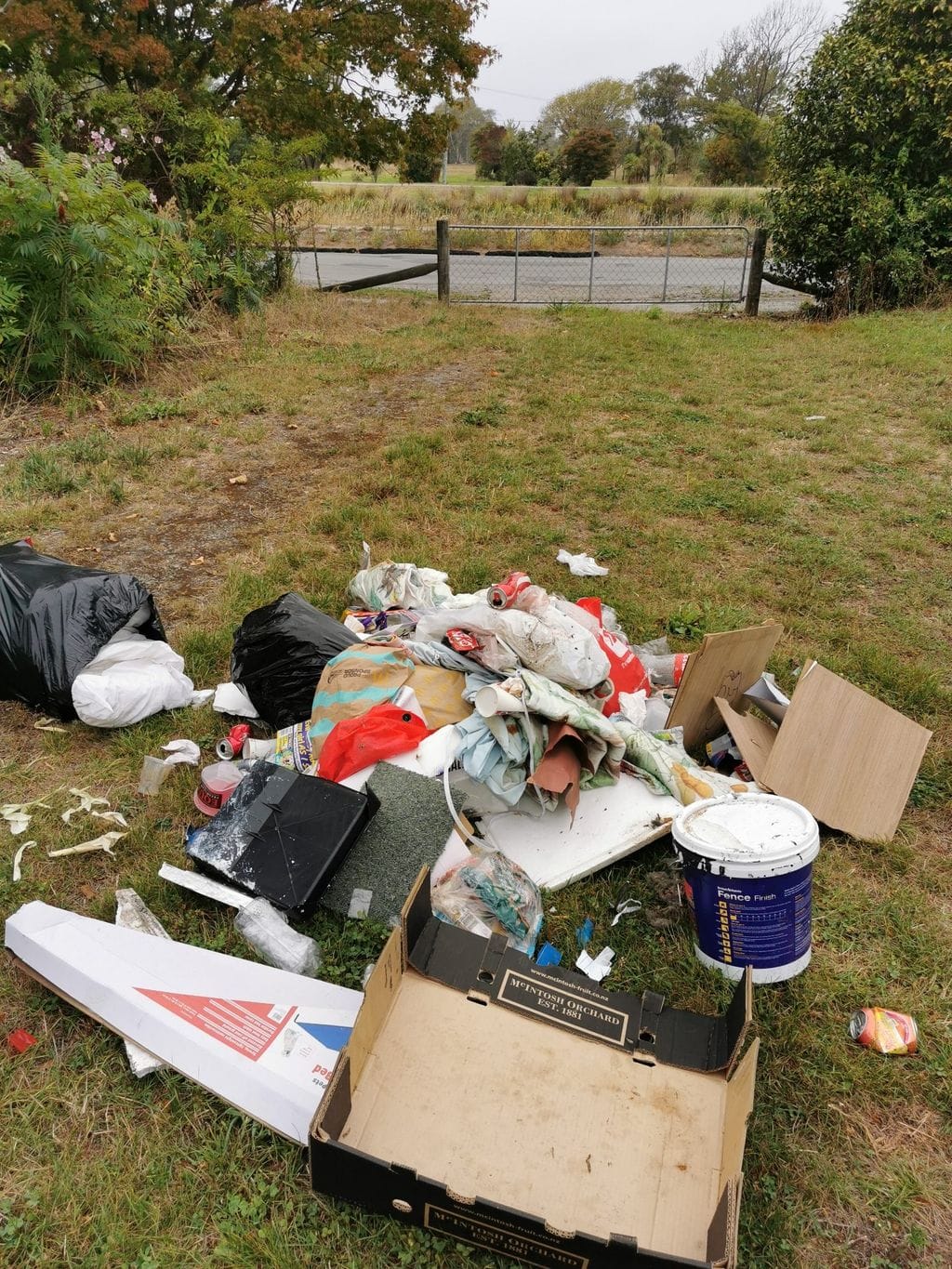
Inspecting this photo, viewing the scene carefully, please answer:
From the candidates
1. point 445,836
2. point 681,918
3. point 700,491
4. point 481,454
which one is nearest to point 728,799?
point 681,918

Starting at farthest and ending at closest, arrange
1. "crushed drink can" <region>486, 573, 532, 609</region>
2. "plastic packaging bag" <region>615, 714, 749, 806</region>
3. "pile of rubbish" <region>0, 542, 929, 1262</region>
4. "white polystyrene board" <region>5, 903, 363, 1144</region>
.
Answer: "crushed drink can" <region>486, 573, 532, 609</region> → "plastic packaging bag" <region>615, 714, 749, 806</region> → "pile of rubbish" <region>0, 542, 929, 1262</region> → "white polystyrene board" <region>5, 903, 363, 1144</region>

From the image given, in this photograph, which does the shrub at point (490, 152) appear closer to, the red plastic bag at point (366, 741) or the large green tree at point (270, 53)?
the large green tree at point (270, 53)

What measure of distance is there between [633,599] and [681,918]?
1832 mm

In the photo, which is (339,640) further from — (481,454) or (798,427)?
(798,427)

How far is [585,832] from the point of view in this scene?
242 cm

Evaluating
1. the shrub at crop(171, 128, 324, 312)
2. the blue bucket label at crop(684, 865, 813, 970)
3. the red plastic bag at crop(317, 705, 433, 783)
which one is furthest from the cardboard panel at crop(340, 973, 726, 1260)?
the shrub at crop(171, 128, 324, 312)

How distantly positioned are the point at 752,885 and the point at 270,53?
38.6 feet

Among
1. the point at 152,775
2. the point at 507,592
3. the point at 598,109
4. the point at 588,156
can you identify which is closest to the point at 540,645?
the point at 507,592

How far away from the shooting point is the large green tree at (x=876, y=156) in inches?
359

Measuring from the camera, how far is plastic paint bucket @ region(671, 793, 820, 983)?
1.93 meters

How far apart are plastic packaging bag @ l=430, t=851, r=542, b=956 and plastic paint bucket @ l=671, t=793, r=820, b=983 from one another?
419 millimetres

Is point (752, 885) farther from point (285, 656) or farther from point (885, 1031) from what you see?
point (285, 656)

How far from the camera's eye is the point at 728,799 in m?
2.17

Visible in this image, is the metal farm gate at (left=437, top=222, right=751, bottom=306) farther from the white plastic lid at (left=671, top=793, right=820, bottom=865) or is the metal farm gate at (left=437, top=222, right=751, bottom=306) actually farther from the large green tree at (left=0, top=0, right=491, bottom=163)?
the white plastic lid at (left=671, top=793, right=820, bottom=865)
